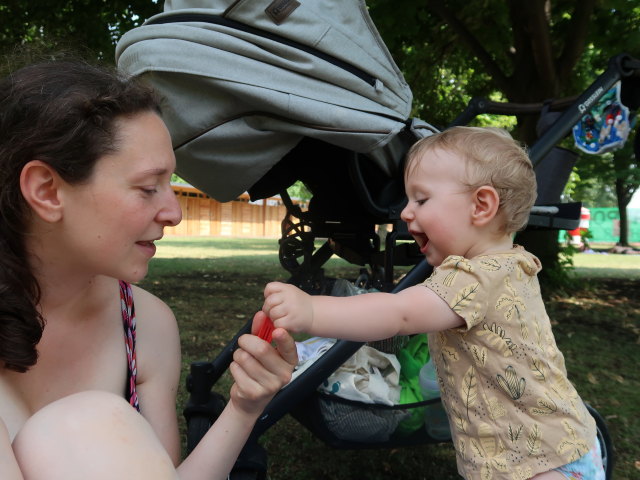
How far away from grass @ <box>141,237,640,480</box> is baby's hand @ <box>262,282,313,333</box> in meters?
1.37

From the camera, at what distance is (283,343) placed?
1.07 meters

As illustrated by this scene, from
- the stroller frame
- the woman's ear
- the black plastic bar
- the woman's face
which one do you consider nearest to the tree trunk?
the black plastic bar

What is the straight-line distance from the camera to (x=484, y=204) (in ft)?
4.42

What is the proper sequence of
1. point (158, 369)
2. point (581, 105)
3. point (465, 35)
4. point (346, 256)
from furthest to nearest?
point (465, 35), point (346, 256), point (581, 105), point (158, 369)

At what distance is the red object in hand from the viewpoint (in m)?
1.09

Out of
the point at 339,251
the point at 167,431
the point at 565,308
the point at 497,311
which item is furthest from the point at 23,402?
the point at 565,308

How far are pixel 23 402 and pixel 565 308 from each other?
578cm

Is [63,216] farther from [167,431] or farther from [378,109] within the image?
[378,109]

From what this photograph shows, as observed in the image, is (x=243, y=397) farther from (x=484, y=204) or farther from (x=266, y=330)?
(x=484, y=204)

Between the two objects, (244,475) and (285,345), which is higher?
(285,345)

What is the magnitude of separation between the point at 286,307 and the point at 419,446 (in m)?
1.69

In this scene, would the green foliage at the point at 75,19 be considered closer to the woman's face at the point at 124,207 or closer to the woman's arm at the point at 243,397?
the woman's face at the point at 124,207

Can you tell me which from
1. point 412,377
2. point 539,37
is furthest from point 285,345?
point 539,37

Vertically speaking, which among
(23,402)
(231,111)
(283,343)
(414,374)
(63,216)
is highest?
(231,111)
